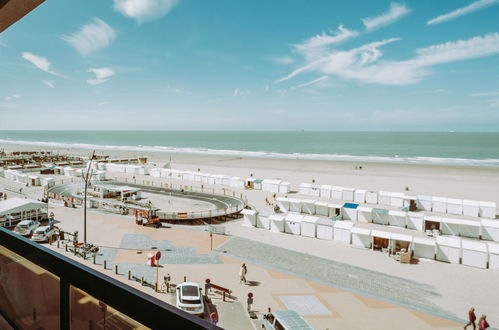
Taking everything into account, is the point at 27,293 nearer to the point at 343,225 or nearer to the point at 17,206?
the point at 343,225

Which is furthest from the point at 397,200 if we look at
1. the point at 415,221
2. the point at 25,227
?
the point at 25,227

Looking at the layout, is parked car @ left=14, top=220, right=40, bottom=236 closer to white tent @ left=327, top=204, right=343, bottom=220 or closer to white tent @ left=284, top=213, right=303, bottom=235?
white tent @ left=284, top=213, right=303, bottom=235

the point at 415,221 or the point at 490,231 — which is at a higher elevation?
the point at 415,221

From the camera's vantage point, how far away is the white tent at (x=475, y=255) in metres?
17.0

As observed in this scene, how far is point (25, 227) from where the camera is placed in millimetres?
18234

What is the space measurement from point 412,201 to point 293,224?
15.0m

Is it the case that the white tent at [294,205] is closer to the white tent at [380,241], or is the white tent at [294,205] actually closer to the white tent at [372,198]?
the white tent at [380,241]

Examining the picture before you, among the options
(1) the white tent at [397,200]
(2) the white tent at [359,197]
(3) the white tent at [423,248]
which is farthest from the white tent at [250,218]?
(1) the white tent at [397,200]

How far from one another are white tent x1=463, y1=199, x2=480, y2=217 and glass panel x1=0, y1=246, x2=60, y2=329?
1337 inches

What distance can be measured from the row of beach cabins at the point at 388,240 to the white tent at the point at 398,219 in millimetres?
4871

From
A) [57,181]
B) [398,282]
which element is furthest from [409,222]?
[57,181]

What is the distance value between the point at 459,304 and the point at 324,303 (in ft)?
20.2

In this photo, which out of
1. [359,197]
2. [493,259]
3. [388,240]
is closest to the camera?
[493,259]

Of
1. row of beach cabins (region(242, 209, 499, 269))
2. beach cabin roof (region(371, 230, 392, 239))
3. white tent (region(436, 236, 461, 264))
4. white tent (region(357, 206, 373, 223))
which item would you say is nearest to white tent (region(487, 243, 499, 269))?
row of beach cabins (region(242, 209, 499, 269))
